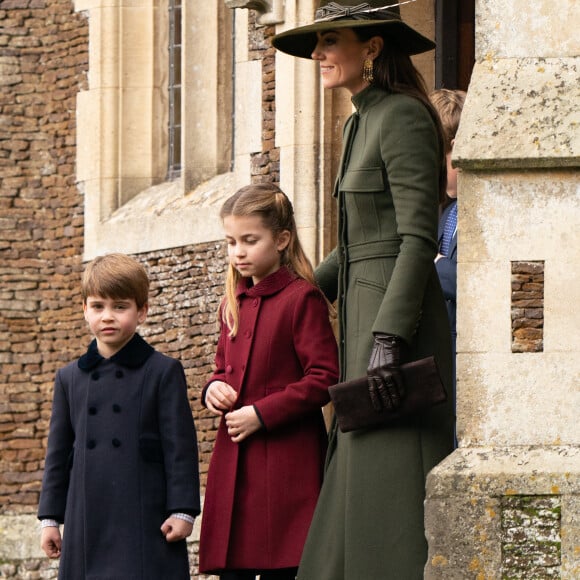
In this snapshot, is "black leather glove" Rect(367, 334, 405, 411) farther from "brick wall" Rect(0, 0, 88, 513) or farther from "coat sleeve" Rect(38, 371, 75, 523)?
"brick wall" Rect(0, 0, 88, 513)

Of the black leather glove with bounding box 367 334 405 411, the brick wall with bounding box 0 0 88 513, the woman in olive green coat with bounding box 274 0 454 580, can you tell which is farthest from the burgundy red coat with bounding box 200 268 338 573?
the brick wall with bounding box 0 0 88 513

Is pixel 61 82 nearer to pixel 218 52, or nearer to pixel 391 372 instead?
pixel 218 52

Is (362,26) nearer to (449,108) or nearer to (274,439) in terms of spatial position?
(449,108)

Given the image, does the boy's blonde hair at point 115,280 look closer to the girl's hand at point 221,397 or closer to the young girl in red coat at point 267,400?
the young girl in red coat at point 267,400

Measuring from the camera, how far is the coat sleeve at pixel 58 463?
712 cm

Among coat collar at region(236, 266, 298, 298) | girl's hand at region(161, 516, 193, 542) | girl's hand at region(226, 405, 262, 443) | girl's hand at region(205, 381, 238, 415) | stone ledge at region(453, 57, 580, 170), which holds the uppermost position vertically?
stone ledge at region(453, 57, 580, 170)

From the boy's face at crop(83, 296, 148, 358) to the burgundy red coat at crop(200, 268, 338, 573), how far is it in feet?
1.28

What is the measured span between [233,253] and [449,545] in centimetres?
136

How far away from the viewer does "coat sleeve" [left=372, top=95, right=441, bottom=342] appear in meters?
6.36

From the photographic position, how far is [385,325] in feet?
20.8

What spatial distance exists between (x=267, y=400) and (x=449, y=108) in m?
1.32

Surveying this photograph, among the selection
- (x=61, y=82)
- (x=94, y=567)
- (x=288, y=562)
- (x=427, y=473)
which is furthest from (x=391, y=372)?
(x=61, y=82)

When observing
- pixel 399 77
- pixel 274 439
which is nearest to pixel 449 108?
pixel 399 77

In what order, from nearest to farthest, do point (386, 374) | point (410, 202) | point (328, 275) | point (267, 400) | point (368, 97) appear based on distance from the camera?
1. point (386, 374)
2. point (410, 202)
3. point (368, 97)
4. point (267, 400)
5. point (328, 275)
